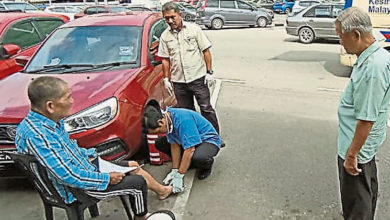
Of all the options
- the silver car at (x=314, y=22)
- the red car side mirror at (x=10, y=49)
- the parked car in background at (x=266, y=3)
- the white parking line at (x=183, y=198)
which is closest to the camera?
the white parking line at (x=183, y=198)

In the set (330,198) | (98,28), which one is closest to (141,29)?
(98,28)

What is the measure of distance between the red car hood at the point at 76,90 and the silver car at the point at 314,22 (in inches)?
448

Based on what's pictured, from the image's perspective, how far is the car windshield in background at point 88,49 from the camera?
448 centimetres

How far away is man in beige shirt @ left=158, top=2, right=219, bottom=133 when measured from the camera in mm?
4445

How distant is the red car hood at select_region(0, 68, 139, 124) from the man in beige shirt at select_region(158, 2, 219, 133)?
484mm

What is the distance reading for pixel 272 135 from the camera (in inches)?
200

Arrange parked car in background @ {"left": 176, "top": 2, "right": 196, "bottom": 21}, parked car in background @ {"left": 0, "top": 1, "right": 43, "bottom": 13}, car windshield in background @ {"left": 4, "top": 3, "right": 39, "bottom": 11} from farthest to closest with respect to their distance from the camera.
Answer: parked car in background @ {"left": 176, "top": 2, "right": 196, "bottom": 21}, car windshield in background @ {"left": 4, "top": 3, "right": 39, "bottom": 11}, parked car in background @ {"left": 0, "top": 1, "right": 43, "bottom": 13}

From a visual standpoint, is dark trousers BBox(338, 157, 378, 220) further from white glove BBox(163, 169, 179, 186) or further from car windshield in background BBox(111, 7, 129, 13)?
car windshield in background BBox(111, 7, 129, 13)

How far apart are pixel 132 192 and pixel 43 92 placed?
0.94 meters

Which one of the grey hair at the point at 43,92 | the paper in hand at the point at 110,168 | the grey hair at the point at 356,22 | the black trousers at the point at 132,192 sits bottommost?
the black trousers at the point at 132,192

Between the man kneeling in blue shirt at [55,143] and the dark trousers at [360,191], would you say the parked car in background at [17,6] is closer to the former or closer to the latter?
the man kneeling in blue shirt at [55,143]

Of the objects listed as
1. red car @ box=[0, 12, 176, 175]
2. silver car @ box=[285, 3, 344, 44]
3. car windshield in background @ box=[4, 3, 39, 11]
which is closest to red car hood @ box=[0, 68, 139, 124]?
red car @ box=[0, 12, 176, 175]

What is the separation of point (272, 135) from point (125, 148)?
7.24 feet

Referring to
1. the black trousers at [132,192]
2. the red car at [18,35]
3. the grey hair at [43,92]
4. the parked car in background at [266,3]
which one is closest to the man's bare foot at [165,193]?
the black trousers at [132,192]
